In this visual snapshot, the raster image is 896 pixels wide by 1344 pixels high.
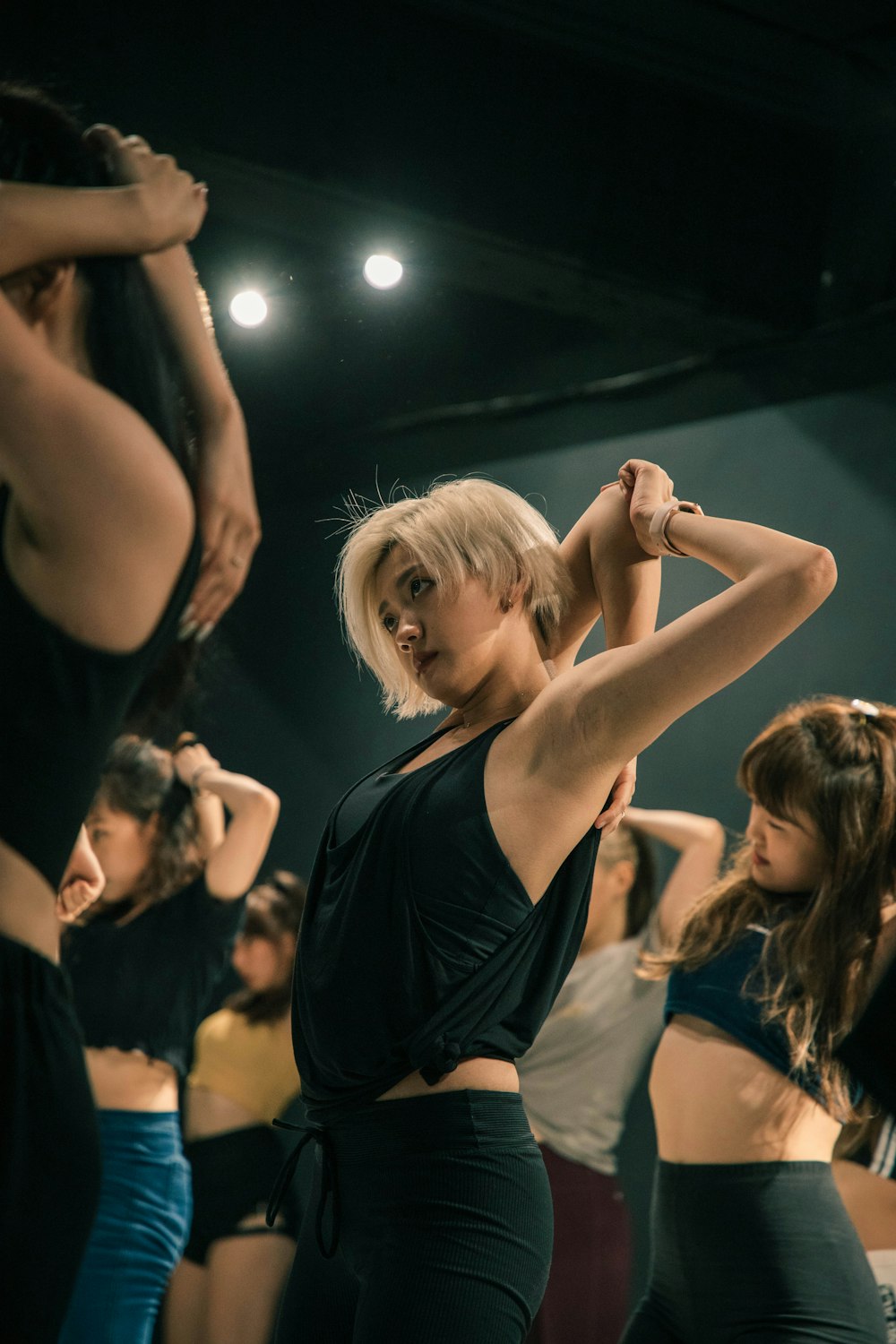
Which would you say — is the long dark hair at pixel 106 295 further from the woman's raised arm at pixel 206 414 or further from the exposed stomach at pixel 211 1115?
the exposed stomach at pixel 211 1115

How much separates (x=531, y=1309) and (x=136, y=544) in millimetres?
1135

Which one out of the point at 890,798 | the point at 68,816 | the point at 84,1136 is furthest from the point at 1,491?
the point at 890,798

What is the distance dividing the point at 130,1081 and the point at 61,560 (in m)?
0.86

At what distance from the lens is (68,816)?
174 centimetres

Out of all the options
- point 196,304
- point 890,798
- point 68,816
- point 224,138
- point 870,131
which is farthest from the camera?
point 870,131

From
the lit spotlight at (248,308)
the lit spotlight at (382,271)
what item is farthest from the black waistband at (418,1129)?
the lit spotlight at (382,271)

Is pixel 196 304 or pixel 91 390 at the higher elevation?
pixel 196 304

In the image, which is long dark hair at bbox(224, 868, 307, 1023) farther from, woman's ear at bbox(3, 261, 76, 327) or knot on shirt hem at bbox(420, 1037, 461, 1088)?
woman's ear at bbox(3, 261, 76, 327)

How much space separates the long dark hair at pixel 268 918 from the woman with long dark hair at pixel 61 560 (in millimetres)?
531

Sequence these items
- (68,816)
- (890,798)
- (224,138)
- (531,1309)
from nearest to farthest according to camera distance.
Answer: (531,1309) → (68,816) → (224,138) → (890,798)

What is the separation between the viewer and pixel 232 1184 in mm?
2240

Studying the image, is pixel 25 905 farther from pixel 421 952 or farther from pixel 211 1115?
pixel 211 1115

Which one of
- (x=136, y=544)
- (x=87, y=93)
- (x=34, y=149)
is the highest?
(x=87, y=93)

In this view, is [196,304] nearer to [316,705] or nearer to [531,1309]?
[316,705]
